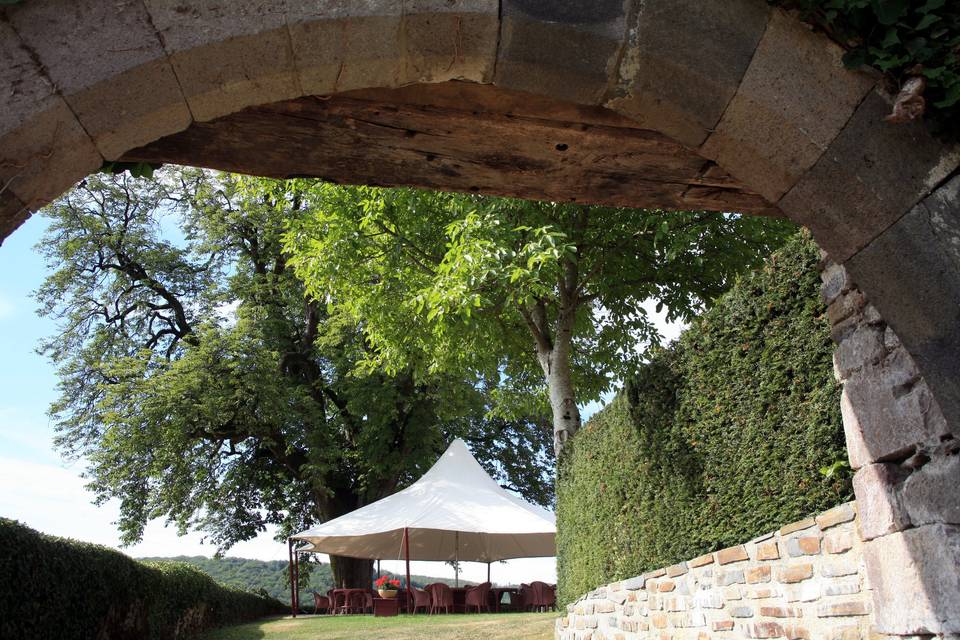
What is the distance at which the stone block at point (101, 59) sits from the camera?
2.31 m

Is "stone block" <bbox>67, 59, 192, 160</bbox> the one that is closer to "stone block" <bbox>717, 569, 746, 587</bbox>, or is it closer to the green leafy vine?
the green leafy vine

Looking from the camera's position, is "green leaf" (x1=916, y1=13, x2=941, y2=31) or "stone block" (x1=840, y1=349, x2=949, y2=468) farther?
"stone block" (x1=840, y1=349, x2=949, y2=468)

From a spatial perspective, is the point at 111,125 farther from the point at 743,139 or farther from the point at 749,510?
the point at 749,510

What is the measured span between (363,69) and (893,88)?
69.7 inches

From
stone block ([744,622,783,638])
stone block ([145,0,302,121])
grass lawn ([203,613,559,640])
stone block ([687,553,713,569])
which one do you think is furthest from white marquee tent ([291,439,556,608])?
stone block ([145,0,302,121])

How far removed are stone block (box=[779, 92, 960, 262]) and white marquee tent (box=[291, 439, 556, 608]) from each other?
972 cm

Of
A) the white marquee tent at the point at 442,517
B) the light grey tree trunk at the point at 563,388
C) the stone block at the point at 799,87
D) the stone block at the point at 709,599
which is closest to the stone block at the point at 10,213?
the stone block at the point at 799,87

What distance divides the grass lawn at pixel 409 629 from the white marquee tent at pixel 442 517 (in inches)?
46.0

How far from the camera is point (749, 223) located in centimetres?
917

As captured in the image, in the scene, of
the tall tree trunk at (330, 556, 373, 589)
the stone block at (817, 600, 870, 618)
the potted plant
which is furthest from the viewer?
the tall tree trunk at (330, 556, 373, 589)

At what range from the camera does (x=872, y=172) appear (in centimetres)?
264

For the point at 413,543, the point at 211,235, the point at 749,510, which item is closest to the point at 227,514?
the point at 413,543

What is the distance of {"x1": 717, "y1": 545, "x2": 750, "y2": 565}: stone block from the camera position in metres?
5.09

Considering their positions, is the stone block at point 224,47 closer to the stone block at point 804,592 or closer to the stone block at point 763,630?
the stone block at point 804,592
